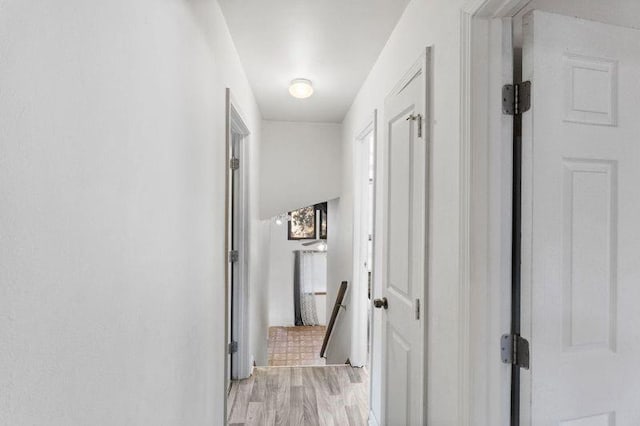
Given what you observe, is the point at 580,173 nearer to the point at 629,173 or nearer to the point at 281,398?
the point at 629,173

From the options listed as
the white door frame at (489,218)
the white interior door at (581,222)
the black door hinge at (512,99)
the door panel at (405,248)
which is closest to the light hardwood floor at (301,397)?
the door panel at (405,248)

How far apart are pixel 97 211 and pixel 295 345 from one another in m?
6.66

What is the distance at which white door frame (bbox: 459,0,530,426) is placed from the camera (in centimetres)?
111

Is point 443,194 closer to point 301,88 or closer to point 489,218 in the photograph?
point 489,218

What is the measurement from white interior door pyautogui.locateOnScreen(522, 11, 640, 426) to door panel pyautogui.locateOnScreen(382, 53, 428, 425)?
46 centimetres

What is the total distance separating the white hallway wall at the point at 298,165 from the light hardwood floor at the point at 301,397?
1.66m

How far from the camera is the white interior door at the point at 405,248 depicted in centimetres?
151

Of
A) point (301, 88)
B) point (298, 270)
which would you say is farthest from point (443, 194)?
point (298, 270)

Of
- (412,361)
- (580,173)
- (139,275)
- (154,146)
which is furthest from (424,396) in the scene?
(154,146)

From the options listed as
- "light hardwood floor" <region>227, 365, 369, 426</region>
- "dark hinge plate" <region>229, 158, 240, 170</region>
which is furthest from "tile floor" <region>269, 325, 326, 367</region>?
"dark hinge plate" <region>229, 158, 240, 170</region>

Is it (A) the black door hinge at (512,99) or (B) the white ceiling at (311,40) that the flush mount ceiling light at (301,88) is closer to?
(B) the white ceiling at (311,40)

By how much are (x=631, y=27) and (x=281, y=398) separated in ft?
9.02

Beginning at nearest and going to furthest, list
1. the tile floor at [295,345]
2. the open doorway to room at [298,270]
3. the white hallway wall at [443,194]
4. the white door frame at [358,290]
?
the white hallway wall at [443,194] < the white door frame at [358,290] < the tile floor at [295,345] < the open doorway to room at [298,270]

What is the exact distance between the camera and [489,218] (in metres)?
1.12
